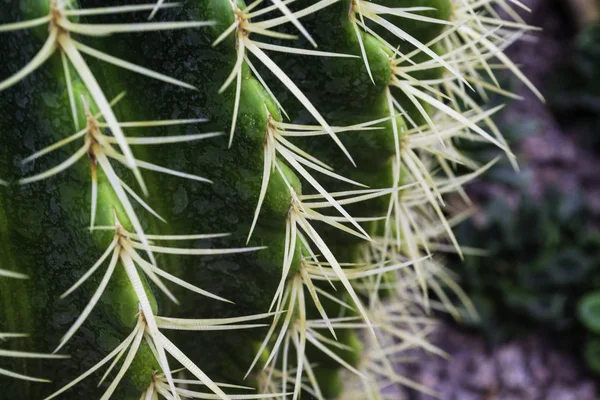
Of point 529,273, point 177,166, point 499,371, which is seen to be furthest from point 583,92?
point 177,166

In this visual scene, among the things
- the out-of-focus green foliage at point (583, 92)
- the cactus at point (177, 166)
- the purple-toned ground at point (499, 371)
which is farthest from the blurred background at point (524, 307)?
the cactus at point (177, 166)

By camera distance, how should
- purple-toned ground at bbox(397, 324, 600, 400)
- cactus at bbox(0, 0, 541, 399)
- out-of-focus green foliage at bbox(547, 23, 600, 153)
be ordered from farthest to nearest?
out-of-focus green foliage at bbox(547, 23, 600, 153)
purple-toned ground at bbox(397, 324, 600, 400)
cactus at bbox(0, 0, 541, 399)

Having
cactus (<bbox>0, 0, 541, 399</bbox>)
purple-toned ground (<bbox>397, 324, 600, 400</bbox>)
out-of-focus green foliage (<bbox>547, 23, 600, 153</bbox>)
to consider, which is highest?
cactus (<bbox>0, 0, 541, 399</bbox>)

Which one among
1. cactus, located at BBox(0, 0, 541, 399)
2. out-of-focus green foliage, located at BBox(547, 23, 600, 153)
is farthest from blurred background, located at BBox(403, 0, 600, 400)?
cactus, located at BBox(0, 0, 541, 399)

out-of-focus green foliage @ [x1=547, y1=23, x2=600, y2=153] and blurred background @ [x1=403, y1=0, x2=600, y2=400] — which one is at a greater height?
out-of-focus green foliage @ [x1=547, y1=23, x2=600, y2=153]

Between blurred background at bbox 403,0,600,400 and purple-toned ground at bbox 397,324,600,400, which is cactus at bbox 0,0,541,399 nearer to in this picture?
blurred background at bbox 403,0,600,400

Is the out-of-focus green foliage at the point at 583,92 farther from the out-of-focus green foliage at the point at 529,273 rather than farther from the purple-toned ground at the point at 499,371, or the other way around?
the purple-toned ground at the point at 499,371

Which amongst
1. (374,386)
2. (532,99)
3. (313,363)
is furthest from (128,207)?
(532,99)

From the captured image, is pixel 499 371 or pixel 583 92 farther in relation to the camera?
pixel 583 92

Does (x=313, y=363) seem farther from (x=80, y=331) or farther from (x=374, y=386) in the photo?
(x=80, y=331)

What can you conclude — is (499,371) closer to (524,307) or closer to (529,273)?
(524,307)
